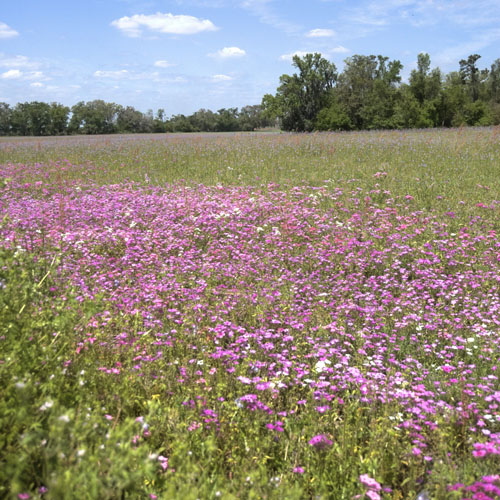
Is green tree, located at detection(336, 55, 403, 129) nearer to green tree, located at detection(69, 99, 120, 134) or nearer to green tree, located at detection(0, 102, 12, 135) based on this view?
green tree, located at detection(69, 99, 120, 134)

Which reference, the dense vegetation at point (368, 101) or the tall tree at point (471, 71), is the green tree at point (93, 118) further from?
the tall tree at point (471, 71)

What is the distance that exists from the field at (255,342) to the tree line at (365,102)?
4162 cm

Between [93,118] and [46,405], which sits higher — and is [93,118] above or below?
above

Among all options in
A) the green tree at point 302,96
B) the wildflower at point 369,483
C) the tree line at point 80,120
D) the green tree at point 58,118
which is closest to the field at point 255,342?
the wildflower at point 369,483

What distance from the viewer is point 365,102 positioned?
169 feet

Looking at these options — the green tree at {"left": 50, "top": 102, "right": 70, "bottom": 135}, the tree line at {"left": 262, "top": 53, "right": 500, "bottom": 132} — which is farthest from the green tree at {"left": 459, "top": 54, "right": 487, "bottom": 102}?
the green tree at {"left": 50, "top": 102, "right": 70, "bottom": 135}

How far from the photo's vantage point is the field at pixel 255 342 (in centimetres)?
203

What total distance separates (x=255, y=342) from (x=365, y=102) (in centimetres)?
5347

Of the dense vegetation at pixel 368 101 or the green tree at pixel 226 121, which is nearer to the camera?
the dense vegetation at pixel 368 101

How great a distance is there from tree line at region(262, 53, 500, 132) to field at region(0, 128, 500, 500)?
41.6 m

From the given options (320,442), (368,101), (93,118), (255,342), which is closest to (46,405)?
(320,442)

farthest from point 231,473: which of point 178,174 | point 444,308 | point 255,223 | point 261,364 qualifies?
point 178,174

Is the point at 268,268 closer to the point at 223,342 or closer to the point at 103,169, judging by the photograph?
the point at 223,342

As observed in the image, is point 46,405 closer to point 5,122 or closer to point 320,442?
point 320,442
